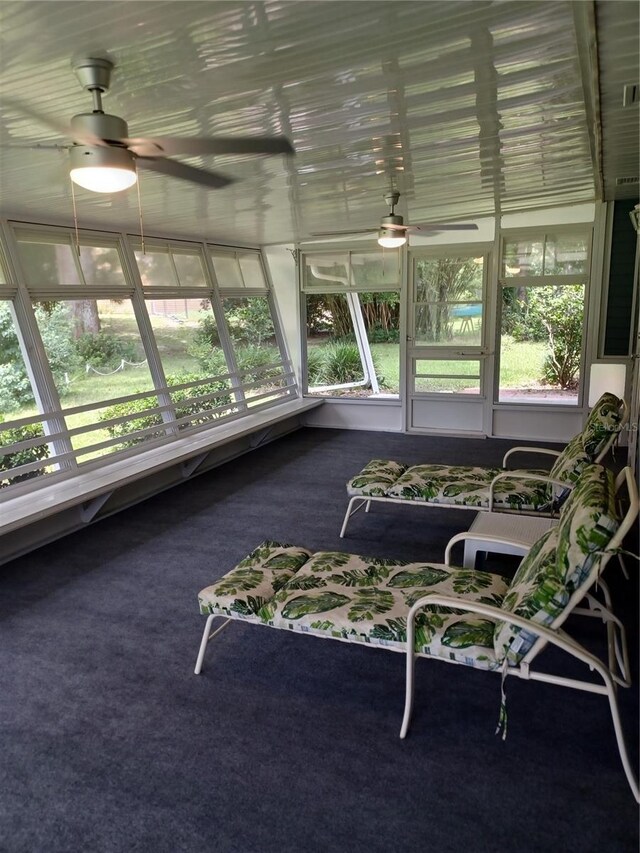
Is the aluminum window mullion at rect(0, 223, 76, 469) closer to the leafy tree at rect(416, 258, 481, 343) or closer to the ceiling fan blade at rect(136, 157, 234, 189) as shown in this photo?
the ceiling fan blade at rect(136, 157, 234, 189)

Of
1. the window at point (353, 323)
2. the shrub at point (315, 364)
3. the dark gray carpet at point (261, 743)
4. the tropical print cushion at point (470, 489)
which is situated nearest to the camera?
the dark gray carpet at point (261, 743)

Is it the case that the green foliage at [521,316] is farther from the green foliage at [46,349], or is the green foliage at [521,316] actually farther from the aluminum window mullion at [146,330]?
the green foliage at [46,349]

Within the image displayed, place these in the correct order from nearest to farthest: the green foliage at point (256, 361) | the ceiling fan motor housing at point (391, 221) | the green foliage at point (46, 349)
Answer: the green foliage at point (46, 349) < the ceiling fan motor housing at point (391, 221) < the green foliage at point (256, 361)

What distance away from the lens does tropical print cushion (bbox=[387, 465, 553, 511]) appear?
12.1 ft

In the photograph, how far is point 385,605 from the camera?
242 cm

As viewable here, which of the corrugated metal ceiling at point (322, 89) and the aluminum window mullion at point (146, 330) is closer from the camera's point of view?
the corrugated metal ceiling at point (322, 89)

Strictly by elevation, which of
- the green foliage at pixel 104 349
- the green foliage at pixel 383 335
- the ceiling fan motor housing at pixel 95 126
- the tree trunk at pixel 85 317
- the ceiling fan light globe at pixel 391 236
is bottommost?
the green foliage at pixel 383 335

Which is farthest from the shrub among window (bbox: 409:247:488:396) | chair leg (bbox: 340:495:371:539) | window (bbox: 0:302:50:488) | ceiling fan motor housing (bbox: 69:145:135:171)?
ceiling fan motor housing (bbox: 69:145:135:171)

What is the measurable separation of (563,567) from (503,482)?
206cm

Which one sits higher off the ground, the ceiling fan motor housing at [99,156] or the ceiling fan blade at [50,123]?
the ceiling fan blade at [50,123]

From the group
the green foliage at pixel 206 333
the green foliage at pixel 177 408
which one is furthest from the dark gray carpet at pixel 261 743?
the green foliage at pixel 206 333

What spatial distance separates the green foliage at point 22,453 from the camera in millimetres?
4262

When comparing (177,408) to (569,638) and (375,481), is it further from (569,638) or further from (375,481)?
(569,638)

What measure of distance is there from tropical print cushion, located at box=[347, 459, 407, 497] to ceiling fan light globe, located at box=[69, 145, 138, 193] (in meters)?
2.43
